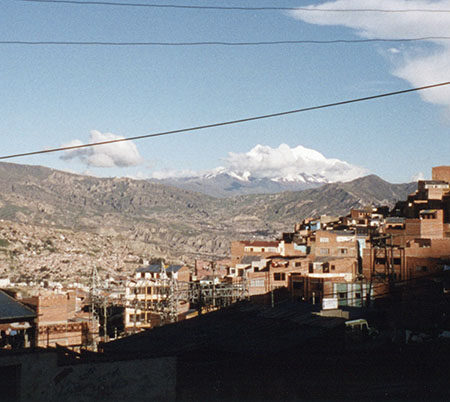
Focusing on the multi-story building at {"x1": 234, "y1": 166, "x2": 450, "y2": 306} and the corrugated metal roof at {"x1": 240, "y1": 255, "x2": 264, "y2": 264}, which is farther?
the corrugated metal roof at {"x1": 240, "y1": 255, "x2": 264, "y2": 264}

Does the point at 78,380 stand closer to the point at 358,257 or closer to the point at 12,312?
the point at 12,312

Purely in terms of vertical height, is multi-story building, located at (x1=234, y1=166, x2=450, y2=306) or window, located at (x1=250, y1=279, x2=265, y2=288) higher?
multi-story building, located at (x1=234, y1=166, x2=450, y2=306)

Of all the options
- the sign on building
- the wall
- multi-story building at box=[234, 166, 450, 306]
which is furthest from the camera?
multi-story building at box=[234, 166, 450, 306]

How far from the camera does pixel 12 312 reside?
51.6 feet

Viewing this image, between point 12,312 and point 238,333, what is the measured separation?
6957 mm

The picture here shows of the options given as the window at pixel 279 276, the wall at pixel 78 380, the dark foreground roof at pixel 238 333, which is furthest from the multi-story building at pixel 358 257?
the wall at pixel 78 380

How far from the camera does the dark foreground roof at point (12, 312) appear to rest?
15336mm

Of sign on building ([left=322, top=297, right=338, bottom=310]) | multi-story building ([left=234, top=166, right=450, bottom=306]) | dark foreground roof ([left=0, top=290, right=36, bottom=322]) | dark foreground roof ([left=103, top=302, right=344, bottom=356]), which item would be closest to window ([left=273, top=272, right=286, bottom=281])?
multi-story building ([left=234, top=166, right=450, bottom=306])

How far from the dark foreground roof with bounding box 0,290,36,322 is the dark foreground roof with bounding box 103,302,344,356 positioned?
2.63 meters

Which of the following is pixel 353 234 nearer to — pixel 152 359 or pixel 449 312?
pixel 449 312

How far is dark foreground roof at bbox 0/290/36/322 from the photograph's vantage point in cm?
1534

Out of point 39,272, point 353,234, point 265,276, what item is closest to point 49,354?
point 265,276

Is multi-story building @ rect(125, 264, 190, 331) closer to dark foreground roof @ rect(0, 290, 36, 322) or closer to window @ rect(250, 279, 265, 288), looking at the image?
window @ rect(250, 279, 265, 288)

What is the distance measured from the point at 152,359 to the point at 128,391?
836 millimetres
